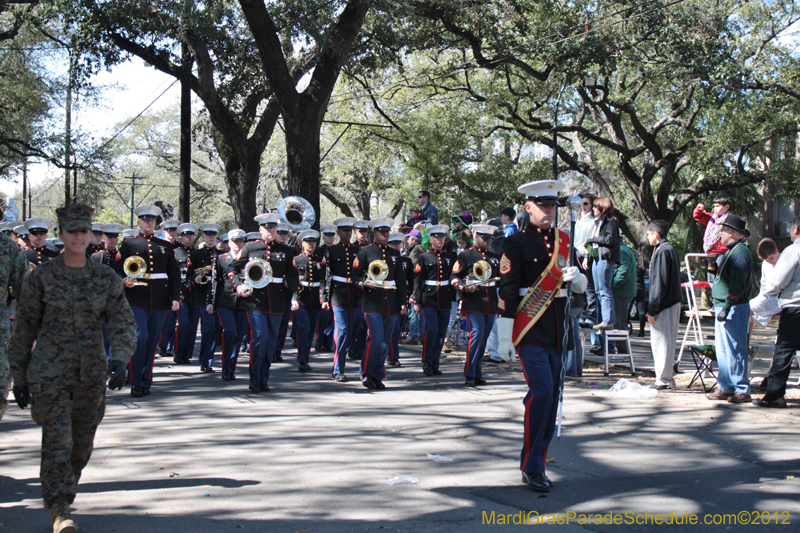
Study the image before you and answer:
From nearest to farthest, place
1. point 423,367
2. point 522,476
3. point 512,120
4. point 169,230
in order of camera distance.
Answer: point 522,476
point 423,367
point 169,230
point 512,120

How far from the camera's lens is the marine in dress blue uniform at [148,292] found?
9008 millimetres

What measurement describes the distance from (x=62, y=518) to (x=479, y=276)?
22.8ft

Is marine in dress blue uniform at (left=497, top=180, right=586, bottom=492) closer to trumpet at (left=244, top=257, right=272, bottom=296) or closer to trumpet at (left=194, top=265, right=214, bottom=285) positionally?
trumpet at (left=244, top=257, right=272, bottom=296)

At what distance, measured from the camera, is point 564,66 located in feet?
68.7

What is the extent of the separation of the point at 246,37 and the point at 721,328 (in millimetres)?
16382

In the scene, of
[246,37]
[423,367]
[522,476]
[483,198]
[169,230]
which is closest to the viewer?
[522,476]

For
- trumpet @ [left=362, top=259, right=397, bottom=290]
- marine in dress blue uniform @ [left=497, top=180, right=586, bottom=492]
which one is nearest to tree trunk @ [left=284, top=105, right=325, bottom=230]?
trumpet @ [left=362, top=259, right=397, bottom=290]

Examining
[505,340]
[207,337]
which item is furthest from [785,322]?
[207,337]

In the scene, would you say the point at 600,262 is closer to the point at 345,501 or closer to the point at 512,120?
the point at 345,501

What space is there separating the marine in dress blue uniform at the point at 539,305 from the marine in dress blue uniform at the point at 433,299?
4.96m

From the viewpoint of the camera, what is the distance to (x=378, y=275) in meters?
9.83

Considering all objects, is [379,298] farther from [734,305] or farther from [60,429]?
[60,429]

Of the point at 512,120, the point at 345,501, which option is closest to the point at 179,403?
the point at 345,501

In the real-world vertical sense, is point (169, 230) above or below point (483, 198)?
below
